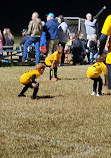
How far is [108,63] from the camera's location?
27.4 feet

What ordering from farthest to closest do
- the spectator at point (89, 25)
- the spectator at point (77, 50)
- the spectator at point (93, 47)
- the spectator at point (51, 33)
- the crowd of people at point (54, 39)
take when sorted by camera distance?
the spectator at point (89, 25) → the spectator at point (77, 50) → the spectator at point (93, 47) → the spectator at point (51, 33) → the crowd of people at point (54, 39)

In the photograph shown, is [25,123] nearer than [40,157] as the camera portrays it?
No

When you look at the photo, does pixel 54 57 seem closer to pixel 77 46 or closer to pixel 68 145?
pixel 77 46

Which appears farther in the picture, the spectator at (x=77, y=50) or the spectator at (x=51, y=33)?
the spectator at (x=77, y=50)

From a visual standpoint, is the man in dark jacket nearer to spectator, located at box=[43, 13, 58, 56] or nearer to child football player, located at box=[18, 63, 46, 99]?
spectator, located at box=[43, 13, 58, 56]

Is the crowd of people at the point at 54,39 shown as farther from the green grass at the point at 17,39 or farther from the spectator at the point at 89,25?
the green grass at the point at 17,39

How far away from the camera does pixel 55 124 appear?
23.7 feet

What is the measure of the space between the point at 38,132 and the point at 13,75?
793cm

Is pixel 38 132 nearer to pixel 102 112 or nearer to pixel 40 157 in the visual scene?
pixel 40 157

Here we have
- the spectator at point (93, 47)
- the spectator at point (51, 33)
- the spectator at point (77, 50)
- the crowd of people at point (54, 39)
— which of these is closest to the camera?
the crowd of people at point (54, 39)

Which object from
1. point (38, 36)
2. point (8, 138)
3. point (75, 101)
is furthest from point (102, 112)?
point (38, 36)

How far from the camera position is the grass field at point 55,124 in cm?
577

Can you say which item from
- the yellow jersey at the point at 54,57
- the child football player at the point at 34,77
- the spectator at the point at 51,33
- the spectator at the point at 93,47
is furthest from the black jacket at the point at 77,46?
the child football player at the point at 34,77

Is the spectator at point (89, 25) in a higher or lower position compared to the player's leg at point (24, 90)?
higher
